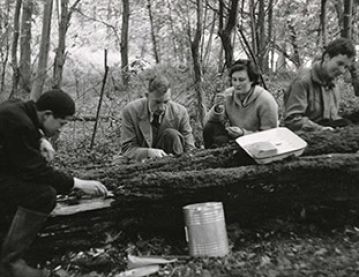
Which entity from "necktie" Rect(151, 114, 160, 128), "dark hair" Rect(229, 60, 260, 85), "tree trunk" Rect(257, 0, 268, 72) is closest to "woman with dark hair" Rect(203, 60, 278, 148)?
"dark hair" Rect(229, 60, 260, 85)

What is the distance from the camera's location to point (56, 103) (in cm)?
268

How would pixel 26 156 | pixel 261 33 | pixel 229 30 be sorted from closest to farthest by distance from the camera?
pixel 26 156 → pixel 229 30 → pixel 261 33

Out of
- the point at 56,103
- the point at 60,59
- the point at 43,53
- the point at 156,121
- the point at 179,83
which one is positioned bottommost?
the point at 156,121

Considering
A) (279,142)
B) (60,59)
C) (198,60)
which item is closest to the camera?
(279,142)

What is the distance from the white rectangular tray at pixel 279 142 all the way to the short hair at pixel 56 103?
1.42 metres

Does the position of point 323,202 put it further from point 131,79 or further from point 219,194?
point 131,79

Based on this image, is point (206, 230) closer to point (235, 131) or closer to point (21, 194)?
point (21, 194)

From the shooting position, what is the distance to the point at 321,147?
3.62m

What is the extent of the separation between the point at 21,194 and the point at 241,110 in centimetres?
244

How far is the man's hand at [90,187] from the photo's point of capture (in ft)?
9.44

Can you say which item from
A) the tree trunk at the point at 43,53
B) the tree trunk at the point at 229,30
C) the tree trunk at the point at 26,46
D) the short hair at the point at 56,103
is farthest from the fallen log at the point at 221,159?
the tree trunk at the point at 26,46

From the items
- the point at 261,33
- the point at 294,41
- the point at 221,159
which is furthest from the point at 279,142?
the point at 294,41

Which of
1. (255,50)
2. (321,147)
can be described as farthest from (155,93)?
(255,50)

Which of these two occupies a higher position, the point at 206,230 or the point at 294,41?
the point at 294,41
